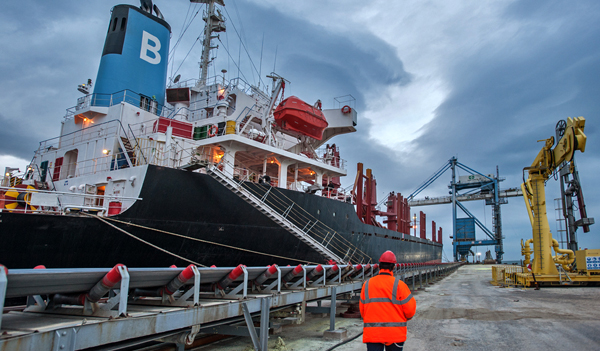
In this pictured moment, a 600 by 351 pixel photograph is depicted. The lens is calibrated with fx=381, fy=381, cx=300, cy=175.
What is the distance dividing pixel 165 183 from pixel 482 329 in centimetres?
874

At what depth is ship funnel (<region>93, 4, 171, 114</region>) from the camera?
622 inches

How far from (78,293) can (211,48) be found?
22512mm

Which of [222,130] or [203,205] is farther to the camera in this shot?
[222,130]

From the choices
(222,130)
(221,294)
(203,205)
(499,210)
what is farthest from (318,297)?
(499,210)

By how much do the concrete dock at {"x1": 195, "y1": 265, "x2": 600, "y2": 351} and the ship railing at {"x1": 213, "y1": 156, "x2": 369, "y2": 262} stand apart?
472cm

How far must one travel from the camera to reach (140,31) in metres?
16.7

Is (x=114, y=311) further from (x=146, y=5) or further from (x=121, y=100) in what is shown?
(x=146, y=5)

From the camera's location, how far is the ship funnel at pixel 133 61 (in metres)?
15.8

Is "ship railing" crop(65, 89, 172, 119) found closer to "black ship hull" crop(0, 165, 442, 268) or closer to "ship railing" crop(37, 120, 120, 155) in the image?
"ship railing" crop(37, 120, 120, 155)

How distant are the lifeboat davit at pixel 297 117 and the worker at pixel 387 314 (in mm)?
13679

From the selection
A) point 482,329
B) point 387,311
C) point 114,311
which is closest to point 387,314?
point 387,311

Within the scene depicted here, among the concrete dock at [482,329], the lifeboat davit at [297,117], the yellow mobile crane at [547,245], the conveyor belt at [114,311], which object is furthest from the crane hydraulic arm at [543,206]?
the conveyor belt at [114,311]

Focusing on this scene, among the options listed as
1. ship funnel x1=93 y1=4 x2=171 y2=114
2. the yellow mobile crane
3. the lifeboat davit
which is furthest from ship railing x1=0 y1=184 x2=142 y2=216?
the yellow mobile crane

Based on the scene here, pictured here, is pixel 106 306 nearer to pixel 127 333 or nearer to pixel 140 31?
pixel 127 333
